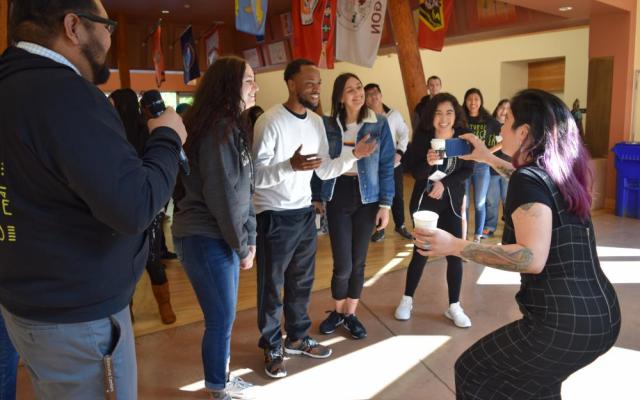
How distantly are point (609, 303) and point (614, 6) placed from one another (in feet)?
23.0

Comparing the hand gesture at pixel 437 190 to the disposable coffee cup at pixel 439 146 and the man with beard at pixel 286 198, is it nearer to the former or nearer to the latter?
the disposable coffee cup at pixel 439 146

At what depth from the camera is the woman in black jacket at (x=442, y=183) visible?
11.7 feet

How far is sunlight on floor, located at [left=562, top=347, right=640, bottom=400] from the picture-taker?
109 inches

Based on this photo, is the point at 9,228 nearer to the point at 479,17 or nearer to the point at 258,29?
the point at 258,29

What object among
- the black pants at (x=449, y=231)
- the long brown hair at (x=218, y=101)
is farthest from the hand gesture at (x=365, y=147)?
the black pants at (x=449, y=231)

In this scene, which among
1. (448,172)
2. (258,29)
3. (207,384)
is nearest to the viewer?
(207,384)

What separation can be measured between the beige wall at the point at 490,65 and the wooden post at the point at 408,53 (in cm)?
506

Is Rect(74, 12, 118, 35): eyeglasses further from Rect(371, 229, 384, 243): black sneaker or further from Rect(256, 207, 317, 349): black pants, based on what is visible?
Rect(371, 229, 384, 243): black sneaker

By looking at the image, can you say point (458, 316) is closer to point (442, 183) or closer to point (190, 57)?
point (442, 183)

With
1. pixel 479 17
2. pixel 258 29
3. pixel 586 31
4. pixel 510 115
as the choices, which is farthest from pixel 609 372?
pixel 586 31

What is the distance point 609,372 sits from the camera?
300 cm

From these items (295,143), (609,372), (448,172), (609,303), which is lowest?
(609,372)

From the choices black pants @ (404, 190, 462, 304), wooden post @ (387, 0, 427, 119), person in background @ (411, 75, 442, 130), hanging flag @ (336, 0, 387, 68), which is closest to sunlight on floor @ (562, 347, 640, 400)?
black pants @ (404, 190, 462, 304)

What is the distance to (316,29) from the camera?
23.2 feet
